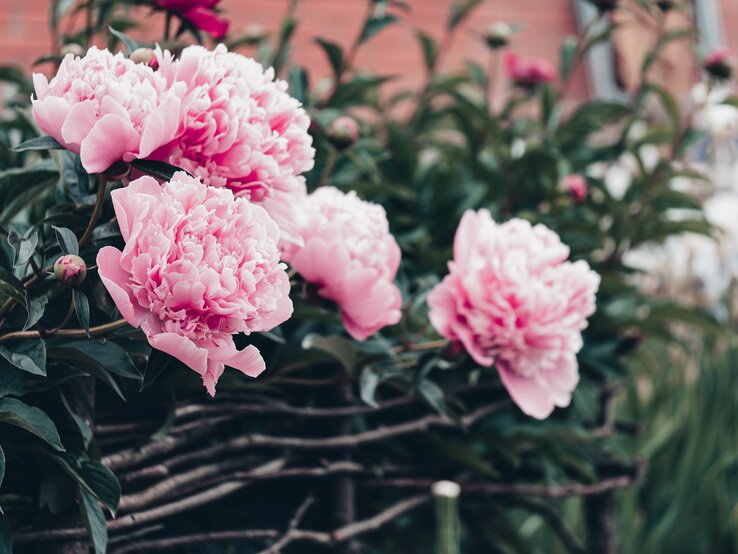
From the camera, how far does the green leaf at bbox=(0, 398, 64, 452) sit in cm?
45

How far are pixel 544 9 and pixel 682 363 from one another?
1347 mm

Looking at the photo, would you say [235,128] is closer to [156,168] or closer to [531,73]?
[156,168]

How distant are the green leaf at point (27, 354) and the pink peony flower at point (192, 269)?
0.22ft

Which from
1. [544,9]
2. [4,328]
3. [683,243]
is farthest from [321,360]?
[544,9]

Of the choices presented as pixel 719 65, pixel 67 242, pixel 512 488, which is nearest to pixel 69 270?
pixel 67 242

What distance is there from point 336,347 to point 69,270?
0.22 meters

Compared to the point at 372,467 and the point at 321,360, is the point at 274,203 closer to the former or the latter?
the point at 321,360

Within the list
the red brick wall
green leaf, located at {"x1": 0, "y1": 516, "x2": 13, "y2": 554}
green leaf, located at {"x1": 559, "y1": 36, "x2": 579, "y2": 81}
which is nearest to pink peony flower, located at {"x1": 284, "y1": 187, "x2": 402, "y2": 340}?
green leaf, located at {"x1": 0, "y1": 516, "x2": 13, "y2": 554}

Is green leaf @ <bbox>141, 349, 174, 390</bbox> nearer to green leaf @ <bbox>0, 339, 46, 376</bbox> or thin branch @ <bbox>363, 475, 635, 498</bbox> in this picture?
green leaf @ <bbox>0, 339, 46, 376</bbox>

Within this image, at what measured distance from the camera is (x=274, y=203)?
53 centimetres

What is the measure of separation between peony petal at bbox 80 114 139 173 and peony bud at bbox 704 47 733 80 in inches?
30.1

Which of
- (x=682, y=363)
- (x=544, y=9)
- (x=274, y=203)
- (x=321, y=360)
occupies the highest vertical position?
(x=274, y=203)

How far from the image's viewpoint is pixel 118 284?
43 centimetres

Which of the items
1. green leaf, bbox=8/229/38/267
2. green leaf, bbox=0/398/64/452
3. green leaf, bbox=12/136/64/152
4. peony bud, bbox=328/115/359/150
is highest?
green leaf, bbox=12/136/64/152
